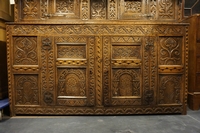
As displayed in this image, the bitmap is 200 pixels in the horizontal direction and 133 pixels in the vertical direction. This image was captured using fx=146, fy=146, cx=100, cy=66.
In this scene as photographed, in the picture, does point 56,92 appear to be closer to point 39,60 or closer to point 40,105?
point 40,105

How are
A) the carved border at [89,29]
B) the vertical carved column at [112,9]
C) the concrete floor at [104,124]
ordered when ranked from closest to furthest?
1. the concrete floor at [104,124]
2. the carved border at [89,29]
3. the vertical carved column at [112,9]

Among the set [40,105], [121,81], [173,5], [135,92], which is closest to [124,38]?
[121,81]

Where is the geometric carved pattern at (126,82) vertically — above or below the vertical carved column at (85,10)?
below

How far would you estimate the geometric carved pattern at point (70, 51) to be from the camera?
2029 millimetres

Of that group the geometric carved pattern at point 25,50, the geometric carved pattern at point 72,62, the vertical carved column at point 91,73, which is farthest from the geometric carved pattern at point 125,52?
the geometric carved pattern at point 25,50

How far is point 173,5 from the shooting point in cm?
225

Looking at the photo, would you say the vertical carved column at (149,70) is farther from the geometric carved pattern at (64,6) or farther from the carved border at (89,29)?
the geometric carved pattern at (64,6)

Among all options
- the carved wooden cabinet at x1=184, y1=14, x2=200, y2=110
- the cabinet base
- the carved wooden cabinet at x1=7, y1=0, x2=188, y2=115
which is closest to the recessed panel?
the carved wooden cabinet at x1=7, y1=0, x2=188, y2=115

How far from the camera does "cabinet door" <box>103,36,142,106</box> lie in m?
2.02

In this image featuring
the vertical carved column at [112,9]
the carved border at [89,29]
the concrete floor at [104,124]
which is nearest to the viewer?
the concrete floor at [104,124]

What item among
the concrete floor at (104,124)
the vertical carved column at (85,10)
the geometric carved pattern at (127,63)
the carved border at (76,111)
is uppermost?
the vertical carved column at (85,10)

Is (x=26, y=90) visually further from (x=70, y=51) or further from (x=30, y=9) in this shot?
(x=30, y=9)

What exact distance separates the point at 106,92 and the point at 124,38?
31.2 inches

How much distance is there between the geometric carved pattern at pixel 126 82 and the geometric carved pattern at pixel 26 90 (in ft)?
3.61
